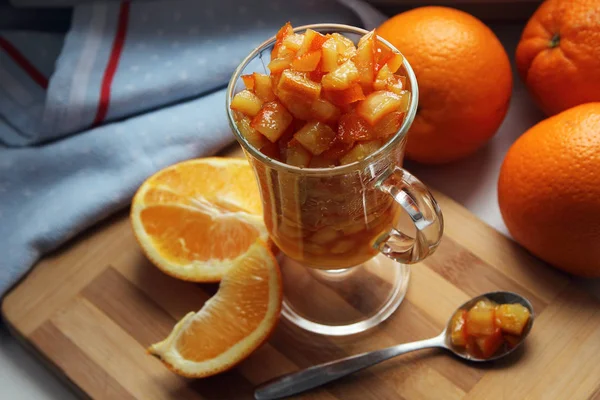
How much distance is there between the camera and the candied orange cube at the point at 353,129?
88 centimetres

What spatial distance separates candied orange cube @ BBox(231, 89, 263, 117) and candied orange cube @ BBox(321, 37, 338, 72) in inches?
3.9

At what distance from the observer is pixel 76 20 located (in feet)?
4.82

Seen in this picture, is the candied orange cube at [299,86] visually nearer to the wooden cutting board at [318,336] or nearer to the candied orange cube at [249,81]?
the candied orange cube at [249,81]

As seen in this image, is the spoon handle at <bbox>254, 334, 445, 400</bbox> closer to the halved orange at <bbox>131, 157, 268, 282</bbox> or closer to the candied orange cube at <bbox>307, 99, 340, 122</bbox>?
the halved orange at <bbox>131, 157, 268, 282</bbox>

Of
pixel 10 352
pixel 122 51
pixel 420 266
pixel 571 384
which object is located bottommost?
pixel 571 384

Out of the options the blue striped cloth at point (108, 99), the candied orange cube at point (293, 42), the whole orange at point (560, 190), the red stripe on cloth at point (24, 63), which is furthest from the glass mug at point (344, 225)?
the red stripe on cloth at point (24, 63)

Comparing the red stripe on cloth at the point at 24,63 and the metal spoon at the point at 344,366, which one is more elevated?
the red stripe on cloth at the point at 24,63

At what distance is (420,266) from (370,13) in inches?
22.1

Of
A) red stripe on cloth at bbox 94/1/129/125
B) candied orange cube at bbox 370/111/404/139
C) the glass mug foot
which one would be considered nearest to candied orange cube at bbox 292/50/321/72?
candied orange cube at bbox 370/111/404/139

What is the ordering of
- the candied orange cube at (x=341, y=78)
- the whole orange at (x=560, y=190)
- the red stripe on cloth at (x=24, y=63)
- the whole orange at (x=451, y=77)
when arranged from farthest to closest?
the red stripe on cloth at (x=24, y=63)
the whole orange at (x=451, y=77)
the whole orange at (x=560, y=190)
the candied orange cube at (x=341, y=78)

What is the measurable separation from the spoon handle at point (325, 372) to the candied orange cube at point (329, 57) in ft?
1.59

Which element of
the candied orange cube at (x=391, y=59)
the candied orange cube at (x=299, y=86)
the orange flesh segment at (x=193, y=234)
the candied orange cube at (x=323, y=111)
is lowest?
the orange flesh segment at (x=193, y=234)

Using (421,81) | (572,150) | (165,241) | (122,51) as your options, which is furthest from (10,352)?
(572,150)

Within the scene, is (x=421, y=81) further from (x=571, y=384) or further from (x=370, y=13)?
(x=571, y=384)
